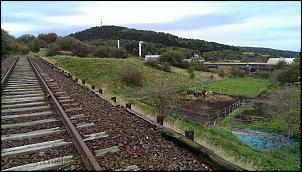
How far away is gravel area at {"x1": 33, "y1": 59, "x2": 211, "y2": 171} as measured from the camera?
534 centimetres

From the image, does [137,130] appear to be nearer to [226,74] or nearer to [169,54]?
[169,54]

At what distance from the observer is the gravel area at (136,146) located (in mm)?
5344

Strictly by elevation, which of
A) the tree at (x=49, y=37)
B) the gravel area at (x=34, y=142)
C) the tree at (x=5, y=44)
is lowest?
the gravel area at (x=34, y=142)

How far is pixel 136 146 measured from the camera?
634cm

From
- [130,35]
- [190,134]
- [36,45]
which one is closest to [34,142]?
[190,134]

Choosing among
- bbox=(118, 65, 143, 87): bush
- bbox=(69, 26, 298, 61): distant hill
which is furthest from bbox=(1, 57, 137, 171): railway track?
bbox=(69, 26, 298, 61): distant hill

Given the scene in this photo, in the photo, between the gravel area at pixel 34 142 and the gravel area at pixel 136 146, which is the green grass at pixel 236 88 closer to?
the gravel area at pixel 136 146

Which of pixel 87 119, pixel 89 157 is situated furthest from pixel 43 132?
pixel 89 157

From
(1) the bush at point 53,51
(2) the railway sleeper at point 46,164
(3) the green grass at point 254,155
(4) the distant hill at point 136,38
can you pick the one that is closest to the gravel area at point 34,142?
(2) the railway sleeper at point 46,164

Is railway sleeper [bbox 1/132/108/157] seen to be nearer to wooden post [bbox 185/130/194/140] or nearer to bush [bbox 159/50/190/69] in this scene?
wooden post [bbox 185/130/194/140]

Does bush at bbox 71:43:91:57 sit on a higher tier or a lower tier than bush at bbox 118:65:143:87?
higher

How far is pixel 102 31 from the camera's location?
6535 inches

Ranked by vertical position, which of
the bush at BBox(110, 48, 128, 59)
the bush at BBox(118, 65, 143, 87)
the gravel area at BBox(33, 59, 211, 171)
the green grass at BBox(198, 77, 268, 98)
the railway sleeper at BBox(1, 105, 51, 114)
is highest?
the bush at BBox(110, 48, 128, 59)

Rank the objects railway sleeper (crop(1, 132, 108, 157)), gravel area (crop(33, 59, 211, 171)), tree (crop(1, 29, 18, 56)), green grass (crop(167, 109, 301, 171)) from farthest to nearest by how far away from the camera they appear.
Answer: tree (crop(1, 29, 18, 56)), green grass (crop(167, 109, 301, 171)), railway sleeper (crop(1, 132, 108, 157)), gravel area (crop(33, 59, 211, 171))
